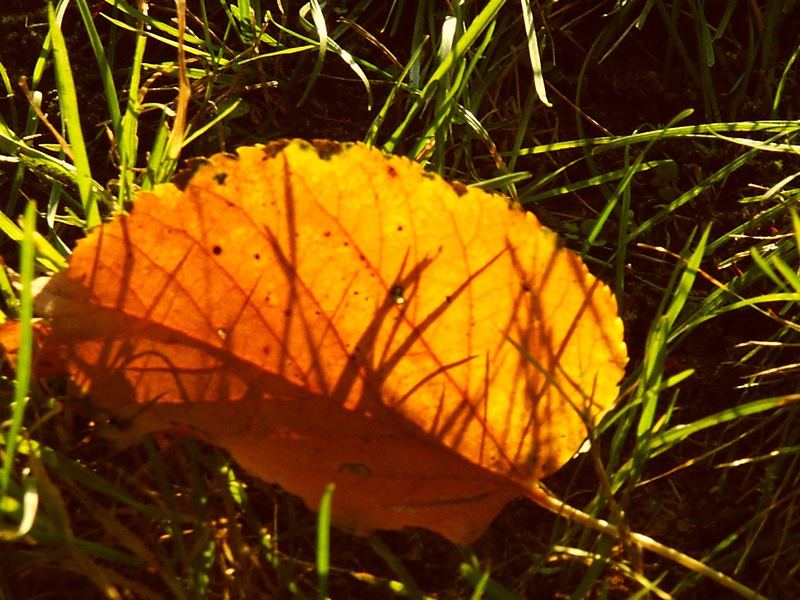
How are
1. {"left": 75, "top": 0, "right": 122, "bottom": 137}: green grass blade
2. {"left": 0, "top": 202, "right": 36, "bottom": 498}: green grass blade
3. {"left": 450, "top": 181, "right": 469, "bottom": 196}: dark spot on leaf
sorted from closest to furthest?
{"left": 0, "top": 202, "right": 36, "bottom": 498}: green grass blade
{"left": 450, "top": 181, "right": 469, "bottom": 196}: dark spot on leaf
{"left": 75, "top": 0, "right": 122, "bottom": 137}: green grass blade

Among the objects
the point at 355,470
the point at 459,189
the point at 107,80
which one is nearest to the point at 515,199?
the point at 459,189

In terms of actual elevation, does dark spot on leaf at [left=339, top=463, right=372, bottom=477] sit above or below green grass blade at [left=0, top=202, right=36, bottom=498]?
below

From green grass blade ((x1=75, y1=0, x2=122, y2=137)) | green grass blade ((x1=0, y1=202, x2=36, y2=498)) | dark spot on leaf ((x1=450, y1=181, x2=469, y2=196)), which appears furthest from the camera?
green grass blade ((x1=75, y1=0, x2=122, y2=137))

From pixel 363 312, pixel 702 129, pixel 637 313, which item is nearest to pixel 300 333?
pixel 363 312

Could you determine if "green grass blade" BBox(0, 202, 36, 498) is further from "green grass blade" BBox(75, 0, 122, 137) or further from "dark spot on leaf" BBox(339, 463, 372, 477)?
"green grass blade" BBox(75, 0, 122, 137)

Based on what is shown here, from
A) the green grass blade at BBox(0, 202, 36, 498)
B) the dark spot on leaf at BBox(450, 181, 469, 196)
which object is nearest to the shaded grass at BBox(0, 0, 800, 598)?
the green grass blade at BBox(0, 202, 36, 498)

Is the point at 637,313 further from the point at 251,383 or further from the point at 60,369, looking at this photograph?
the point at 60,369

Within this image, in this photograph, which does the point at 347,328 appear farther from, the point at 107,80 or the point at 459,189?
the point at 107,80
